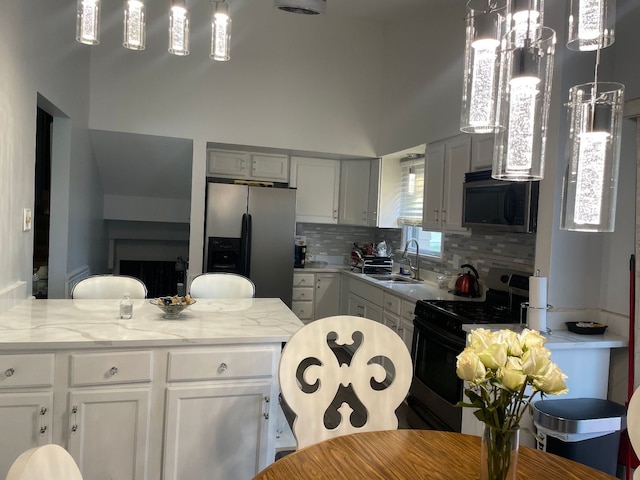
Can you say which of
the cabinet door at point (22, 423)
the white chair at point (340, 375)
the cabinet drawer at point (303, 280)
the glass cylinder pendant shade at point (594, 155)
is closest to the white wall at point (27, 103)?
the cabinet door at point (22, 423)

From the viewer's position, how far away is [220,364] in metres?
2.05

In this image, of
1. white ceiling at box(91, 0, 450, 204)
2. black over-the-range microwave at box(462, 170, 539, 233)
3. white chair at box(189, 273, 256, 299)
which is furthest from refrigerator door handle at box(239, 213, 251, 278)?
black over-the-range microwave at box(462, 170, 539, 233)

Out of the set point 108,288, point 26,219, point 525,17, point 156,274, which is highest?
point 525,17

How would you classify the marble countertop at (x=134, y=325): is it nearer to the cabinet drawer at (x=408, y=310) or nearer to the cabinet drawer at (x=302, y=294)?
the cabinet drawer at (x=408, y=310)

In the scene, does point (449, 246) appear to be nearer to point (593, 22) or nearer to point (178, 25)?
point (178, 25)

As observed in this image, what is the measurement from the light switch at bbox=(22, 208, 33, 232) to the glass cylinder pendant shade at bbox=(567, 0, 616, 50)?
2.79 metres

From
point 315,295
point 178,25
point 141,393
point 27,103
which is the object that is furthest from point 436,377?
point 27,103

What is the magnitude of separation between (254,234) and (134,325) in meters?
2.47

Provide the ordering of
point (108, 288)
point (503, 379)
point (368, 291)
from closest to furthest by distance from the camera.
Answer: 1. point (503, 379)
2. point (108, 288)
3. point (368, 291)

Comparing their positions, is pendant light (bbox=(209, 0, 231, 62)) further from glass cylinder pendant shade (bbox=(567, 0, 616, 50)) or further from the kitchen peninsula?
glass cylinder pendant shade (bbox=(567, 0, 616, 50))

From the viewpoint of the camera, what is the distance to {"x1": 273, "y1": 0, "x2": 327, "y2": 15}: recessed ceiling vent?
2.22 metres

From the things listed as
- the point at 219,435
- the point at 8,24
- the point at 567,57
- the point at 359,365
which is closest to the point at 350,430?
the point at 359,365

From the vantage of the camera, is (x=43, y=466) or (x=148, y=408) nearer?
(x=43, y=466)

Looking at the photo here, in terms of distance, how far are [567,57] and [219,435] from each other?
258 centimetres
